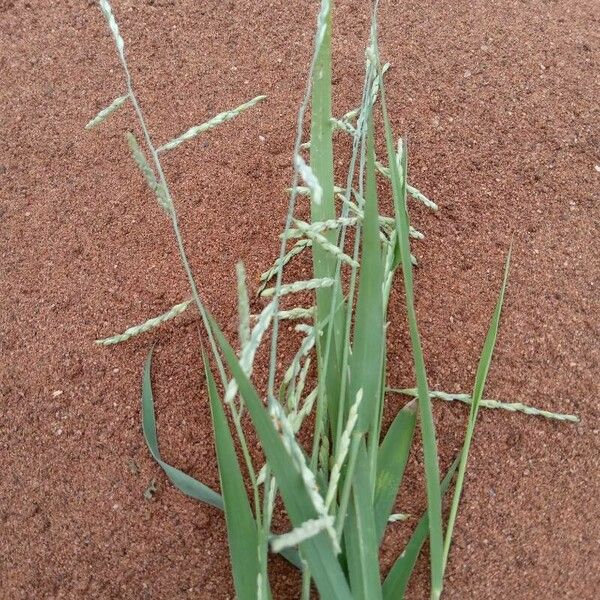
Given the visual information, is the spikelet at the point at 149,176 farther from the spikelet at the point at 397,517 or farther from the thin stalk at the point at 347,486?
the spikelet at the point at 397,517

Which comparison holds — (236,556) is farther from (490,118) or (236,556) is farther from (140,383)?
(490,118)

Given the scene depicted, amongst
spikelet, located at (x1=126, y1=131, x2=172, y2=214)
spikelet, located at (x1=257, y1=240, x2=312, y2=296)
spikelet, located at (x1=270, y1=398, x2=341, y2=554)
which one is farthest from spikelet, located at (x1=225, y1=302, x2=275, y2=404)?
spikelet, located at (x1=257, y1=240, x2=312, y2=296)

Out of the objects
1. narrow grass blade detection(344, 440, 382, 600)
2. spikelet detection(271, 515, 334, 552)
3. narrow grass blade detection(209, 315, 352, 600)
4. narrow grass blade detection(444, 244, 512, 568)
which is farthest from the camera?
narrow grass blade detection(444, 244, 512, 568)

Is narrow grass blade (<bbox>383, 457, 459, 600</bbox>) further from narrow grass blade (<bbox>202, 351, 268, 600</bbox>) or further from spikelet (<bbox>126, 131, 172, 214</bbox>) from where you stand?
spikelet (<bbox>126, 131, 172, 214</bbox>)

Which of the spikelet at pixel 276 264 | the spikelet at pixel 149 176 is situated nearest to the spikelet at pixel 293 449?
the spikelet at pixel 149 176

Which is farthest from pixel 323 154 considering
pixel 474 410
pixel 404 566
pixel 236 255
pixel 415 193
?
pixel 404 566

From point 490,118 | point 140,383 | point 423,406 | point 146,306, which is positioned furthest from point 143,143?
point 423,406
